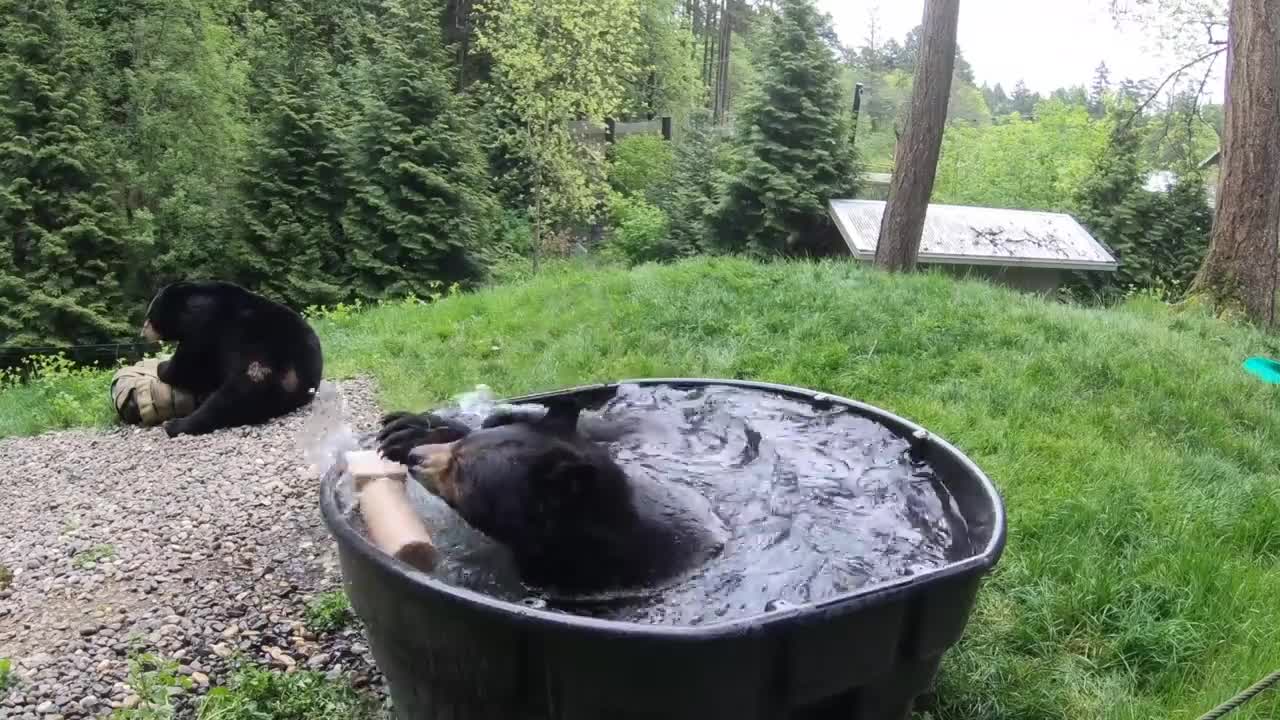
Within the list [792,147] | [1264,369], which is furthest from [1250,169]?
[792,147]

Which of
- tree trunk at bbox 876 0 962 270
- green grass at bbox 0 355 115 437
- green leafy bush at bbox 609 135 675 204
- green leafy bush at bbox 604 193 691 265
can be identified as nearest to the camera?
green grass at bbox 0 355 115 437

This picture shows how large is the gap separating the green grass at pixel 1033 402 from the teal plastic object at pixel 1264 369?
5.5 inches

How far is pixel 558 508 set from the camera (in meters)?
1.91

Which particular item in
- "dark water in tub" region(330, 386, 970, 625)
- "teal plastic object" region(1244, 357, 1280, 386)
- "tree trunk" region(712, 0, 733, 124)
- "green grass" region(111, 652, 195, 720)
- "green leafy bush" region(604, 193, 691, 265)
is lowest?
"green leafy bush" region(604, 193, 691, 265)

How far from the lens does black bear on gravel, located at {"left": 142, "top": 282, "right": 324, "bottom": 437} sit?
5.06 meters

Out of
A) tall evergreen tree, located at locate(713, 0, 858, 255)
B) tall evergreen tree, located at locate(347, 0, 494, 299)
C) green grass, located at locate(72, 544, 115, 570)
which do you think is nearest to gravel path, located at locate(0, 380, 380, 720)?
green grass, located at locate(72, 544, 115, 570)

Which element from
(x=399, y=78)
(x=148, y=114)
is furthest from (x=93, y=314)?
(x=399, y=78)

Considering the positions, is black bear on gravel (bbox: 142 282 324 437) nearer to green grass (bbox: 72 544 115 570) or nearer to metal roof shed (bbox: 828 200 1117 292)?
green grass (bbox: 72 544 115 570)

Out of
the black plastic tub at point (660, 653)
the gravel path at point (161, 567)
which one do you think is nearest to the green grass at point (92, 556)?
the gravel path at point (161, 567)

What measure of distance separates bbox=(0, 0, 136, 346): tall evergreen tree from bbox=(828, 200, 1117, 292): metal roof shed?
42.2ft

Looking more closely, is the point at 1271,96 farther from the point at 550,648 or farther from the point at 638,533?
the point at 550,648

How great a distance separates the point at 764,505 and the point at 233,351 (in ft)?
12.7

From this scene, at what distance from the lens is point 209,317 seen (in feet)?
17.0

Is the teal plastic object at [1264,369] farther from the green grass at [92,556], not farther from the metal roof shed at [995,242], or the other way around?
the metal roof shed at [995,242]
